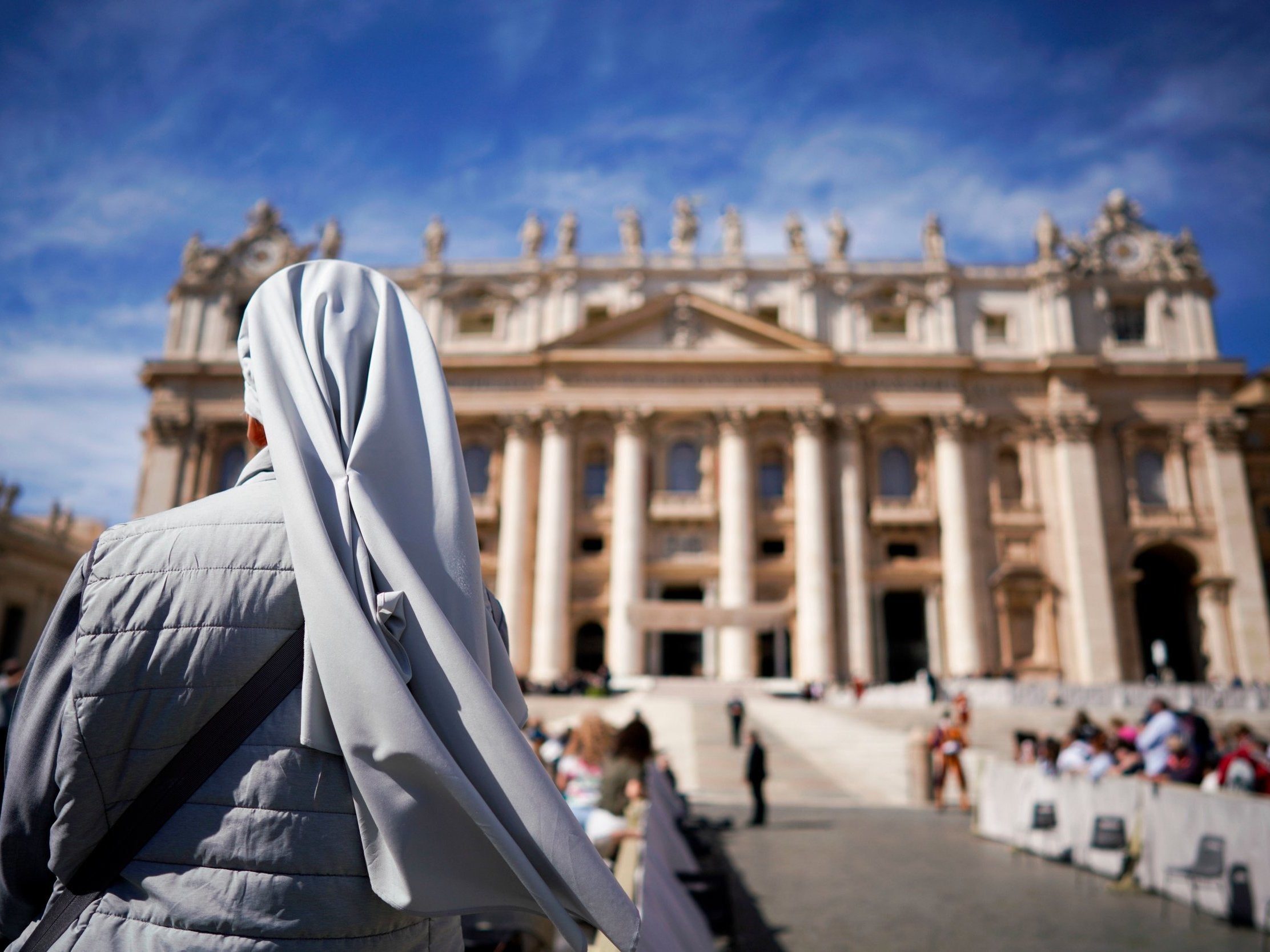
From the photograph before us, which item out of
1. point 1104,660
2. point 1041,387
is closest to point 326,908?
point 1104,660

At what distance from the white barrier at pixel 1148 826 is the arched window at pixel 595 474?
89.9 feet

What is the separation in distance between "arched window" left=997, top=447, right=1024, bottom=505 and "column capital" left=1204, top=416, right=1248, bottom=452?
765 cm

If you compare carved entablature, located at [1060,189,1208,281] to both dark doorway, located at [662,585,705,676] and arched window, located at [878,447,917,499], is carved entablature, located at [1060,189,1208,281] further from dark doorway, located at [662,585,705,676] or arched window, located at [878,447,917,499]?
dark doorway, located at [662,585,705,676]

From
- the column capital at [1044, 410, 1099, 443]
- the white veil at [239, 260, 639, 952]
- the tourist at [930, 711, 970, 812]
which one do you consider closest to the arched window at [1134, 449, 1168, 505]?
the column capital at [1044, 410, 1099, 443]

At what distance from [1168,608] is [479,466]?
3040cm

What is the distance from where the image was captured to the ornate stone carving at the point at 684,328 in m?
37.5

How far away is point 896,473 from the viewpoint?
3819 centimetres

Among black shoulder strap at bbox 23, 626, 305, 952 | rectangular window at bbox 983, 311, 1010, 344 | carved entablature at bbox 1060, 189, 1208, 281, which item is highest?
carved entablature at bbox 1060, 189, 1208, 281

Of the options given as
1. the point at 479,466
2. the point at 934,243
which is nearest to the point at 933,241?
the point at 934,243

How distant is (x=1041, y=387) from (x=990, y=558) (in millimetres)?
7829

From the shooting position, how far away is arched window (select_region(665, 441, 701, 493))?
37875 millimetres

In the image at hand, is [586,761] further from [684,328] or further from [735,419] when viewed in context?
[684,328]

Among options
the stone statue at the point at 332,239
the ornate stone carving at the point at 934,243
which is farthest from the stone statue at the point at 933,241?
the stone statue at the point at 332,239

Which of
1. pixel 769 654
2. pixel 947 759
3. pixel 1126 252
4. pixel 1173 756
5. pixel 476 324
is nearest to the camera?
pixel 1173 756
